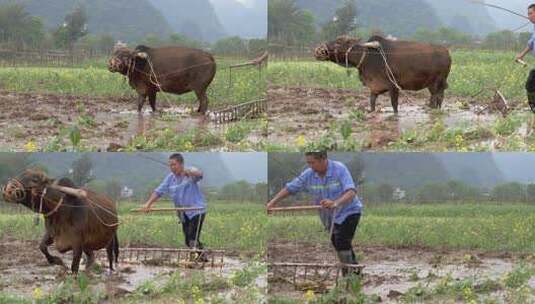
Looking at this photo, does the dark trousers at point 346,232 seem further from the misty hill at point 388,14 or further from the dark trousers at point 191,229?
the misty hill at point 388,14

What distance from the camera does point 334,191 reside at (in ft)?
27.5

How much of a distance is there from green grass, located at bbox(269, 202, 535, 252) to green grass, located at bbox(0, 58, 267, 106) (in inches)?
73.8

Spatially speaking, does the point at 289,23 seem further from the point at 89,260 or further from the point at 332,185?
the point at 89,260

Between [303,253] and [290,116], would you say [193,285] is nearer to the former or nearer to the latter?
[303,253]

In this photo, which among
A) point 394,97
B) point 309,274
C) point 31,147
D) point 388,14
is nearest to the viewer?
point 309,274

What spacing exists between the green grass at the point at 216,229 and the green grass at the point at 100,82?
1.68m

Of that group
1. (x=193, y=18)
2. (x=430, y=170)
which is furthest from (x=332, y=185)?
(x=193, y=18)

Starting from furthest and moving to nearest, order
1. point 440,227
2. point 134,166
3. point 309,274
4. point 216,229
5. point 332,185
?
point 440,227
point 134,166
point 216,229
point 309,274
point 332,185

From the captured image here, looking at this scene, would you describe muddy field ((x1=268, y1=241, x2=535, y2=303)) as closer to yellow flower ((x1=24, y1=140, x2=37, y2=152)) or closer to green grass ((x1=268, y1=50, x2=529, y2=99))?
green grass ((x1=268, y1=50, x2=529, y2=99))

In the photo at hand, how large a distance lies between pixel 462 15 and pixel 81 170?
7.10m

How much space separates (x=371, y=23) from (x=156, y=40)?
3.34 m

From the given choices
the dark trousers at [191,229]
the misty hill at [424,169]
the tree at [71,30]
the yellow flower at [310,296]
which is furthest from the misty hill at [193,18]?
the yellow flower at [310,296]

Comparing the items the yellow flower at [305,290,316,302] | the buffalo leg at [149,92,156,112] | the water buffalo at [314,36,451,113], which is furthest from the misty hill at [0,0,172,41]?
the yellow flower at [305,290,316,302]

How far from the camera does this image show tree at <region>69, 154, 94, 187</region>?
35.3ft
